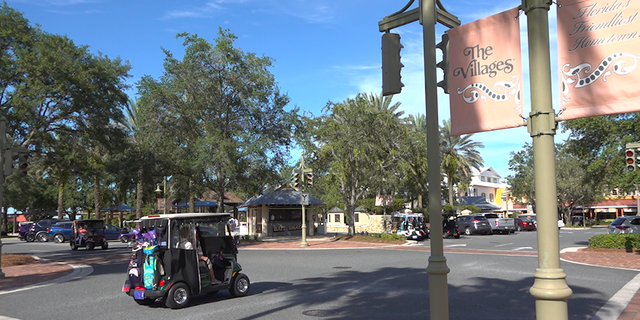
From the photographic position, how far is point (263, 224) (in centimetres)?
3925

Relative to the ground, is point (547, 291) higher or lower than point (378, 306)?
higher

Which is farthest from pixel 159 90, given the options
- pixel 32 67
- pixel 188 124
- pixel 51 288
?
pixel 51 288

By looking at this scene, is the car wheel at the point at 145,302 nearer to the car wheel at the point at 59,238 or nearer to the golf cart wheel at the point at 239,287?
the golf cart wheel at the point at 239,287

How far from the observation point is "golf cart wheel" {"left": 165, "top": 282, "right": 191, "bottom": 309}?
1054cm

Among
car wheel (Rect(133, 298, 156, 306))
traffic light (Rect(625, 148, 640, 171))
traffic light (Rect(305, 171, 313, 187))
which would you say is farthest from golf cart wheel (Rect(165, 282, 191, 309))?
traffic light (Rect(305, 171, 313, 187))

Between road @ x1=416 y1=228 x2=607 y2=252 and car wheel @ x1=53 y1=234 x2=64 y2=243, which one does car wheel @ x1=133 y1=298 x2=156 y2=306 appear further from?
car wheel @ x1=53 y1=234 x2=64 y2=243

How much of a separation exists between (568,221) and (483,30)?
206 feet

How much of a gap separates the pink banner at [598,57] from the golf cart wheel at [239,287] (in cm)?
918

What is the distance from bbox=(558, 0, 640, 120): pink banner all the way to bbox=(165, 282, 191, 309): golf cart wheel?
8607 mm

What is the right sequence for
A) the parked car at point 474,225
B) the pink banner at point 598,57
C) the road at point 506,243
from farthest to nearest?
the parked car at point 474,225, the road at point 506,243, the pink banner at point 598,57

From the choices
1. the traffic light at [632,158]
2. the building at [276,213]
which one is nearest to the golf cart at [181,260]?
the traffic light at [632,158]

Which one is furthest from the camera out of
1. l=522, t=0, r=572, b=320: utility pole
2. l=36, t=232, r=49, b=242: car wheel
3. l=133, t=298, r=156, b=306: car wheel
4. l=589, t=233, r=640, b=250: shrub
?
l=36, t=232, r=49, b=242: car wheel

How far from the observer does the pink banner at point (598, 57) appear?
4.16 meters

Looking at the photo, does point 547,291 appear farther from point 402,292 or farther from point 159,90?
point 159,90
